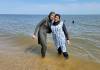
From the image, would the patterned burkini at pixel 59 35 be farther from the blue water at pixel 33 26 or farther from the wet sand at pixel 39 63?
the blue water at pixel 33 26

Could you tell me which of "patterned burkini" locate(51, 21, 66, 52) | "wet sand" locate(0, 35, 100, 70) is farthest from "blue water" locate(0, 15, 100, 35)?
"patterned burkini" locate(51, 21, 66, 52)

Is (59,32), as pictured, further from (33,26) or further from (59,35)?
(33,26)

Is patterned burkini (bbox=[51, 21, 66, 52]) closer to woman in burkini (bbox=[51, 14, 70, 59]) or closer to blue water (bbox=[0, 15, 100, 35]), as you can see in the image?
woman in burkini (bbox=[51, 14, 70, 59])

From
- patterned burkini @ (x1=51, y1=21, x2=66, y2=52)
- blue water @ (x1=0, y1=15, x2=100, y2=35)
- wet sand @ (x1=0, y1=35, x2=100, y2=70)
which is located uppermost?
patterned burkini @ (x1=51, y1=21, x2=66, y2=52)

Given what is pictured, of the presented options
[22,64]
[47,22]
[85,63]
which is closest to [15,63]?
[22,64]

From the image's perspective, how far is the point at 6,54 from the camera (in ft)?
36.5

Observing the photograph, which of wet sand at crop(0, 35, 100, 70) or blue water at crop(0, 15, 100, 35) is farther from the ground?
wet sand at crop(0, 35, 100, 70)

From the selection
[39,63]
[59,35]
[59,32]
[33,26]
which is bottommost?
[33,26]

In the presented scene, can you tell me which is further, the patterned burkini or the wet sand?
the patterned burkini

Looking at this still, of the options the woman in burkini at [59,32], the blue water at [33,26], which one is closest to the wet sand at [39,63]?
the woman in burkini at [59,32]

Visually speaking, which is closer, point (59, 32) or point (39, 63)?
point (39, 63)

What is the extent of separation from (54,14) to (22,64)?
2.31 m

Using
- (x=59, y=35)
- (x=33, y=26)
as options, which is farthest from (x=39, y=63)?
(x=33, y=26)

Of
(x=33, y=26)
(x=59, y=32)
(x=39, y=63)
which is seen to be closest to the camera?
(x=39, y=63)
